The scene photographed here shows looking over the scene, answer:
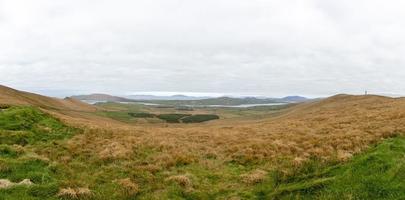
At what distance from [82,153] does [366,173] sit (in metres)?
15.2

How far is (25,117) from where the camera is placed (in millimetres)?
29859

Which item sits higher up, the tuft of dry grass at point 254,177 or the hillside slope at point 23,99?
the hillside slope at point 23,99

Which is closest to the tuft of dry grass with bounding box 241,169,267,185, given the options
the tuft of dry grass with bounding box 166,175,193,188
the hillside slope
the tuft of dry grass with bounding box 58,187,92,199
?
the tuft of dry grass with bounding box 166,175,193,188

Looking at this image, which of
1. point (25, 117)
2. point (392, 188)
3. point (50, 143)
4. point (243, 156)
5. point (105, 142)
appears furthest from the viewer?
point (25, 117)

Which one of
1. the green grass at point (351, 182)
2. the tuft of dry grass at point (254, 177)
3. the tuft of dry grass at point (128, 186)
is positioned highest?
the green grass at point (351, 182)

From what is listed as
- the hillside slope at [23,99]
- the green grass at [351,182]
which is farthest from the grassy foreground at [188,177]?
the hillside slope at [23,99]

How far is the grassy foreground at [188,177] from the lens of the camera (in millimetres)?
12844

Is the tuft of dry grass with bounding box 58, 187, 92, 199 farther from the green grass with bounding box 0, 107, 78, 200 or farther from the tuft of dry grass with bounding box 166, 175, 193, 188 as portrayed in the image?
the tuft of dry grass with bounding box 166, 175, 193, 188

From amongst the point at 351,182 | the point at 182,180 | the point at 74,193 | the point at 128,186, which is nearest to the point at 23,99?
the point at 128,186

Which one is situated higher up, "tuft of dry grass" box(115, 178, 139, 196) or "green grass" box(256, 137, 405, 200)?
"green grass" box(256, 137, 405, 200)

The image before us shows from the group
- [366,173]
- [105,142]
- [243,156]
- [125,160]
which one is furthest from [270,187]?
[105,142]

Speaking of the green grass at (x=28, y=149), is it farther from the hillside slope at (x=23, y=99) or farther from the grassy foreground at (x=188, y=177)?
the hillside slope at (x=23, y=99)

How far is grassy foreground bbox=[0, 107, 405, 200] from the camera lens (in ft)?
42.1

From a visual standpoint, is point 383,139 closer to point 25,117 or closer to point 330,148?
point 330,148
